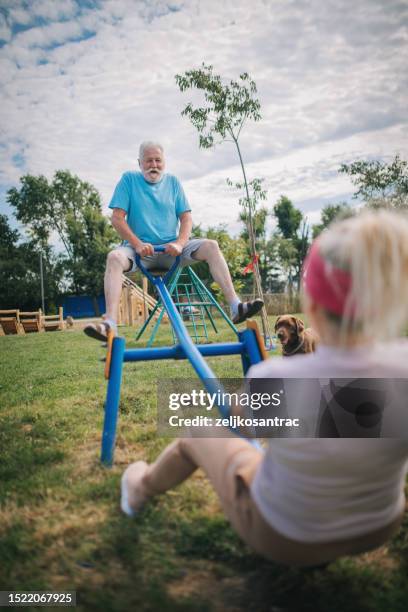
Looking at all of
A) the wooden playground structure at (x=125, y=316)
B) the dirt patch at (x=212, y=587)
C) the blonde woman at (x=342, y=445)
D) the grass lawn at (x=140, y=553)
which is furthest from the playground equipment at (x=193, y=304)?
the wooden playground structure at (x=125, y=316)

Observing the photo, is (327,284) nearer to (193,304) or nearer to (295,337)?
(295,337)

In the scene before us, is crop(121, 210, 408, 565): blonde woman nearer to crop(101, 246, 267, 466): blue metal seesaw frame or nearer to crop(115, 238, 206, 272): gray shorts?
crop(101, 246, 267, 466): blue metal seesaw frame

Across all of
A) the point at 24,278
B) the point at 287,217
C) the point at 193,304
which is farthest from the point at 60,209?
the point at 193,304

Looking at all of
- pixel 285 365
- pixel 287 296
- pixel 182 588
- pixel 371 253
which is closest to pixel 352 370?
pixel 285 365

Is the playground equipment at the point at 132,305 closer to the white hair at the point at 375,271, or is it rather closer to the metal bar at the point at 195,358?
the metal bar at the point at 195,358

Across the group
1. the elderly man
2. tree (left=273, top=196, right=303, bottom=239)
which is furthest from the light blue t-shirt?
tree (left=273, top=196, right=303, bottom=239)

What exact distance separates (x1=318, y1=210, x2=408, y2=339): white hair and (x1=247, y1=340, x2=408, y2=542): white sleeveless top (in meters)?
0.09

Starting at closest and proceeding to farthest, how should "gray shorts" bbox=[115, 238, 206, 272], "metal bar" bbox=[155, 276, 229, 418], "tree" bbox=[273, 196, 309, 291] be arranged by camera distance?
"metal bar" bbox=[155, 276, 229, 418], "gray shorts" bbox=[115, 238, 206, 272], "tree" bbox=[273, 196, 309, 291]

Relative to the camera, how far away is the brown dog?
454 centimetres

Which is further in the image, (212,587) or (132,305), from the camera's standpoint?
(132,305)

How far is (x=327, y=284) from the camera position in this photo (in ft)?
3.77

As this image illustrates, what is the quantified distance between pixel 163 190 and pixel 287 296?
19.2 metres

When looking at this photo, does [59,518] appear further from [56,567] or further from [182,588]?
[182,588]

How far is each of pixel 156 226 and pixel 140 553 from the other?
2.52 m
